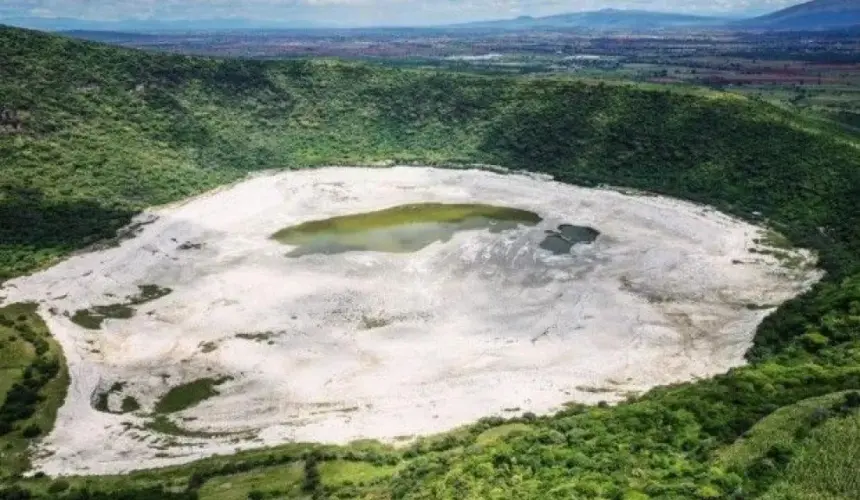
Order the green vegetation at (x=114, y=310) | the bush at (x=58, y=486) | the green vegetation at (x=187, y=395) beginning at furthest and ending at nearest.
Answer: the green vegetation at (x=114, y=310), the green vegetation at (x=187, y=395), the bush at (x=58, y=486)

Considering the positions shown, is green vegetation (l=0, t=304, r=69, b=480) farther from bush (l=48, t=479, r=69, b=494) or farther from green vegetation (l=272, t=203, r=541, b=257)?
green vegetation (l=272, t=203, r=541, b=257)

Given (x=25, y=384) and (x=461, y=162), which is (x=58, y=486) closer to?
(x=25, y=384)

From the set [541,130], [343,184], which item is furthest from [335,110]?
[541,130]

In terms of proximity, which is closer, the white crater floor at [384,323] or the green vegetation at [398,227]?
the white crater floor at [384,323]

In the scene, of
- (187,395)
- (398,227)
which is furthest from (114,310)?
(398,227)

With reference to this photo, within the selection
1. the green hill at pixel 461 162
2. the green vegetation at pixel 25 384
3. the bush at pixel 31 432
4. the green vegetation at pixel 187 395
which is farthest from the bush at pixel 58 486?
the green vegetation at pixel 187 395

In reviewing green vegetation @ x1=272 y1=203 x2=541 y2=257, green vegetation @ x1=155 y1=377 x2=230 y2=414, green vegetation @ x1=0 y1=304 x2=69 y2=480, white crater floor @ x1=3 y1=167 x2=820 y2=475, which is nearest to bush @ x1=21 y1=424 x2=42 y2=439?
green vegetation @ x1=0 y1=304 x2=69 y2=480

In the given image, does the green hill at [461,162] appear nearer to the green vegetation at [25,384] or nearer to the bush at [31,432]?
the green vegetation at [25,384]
